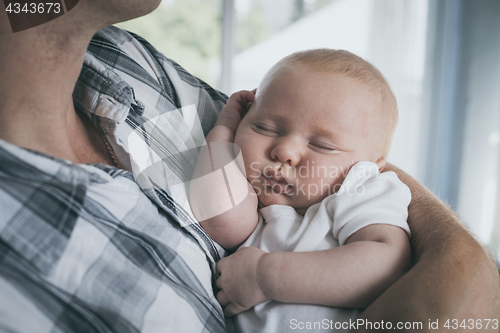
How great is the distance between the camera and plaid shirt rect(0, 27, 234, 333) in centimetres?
49

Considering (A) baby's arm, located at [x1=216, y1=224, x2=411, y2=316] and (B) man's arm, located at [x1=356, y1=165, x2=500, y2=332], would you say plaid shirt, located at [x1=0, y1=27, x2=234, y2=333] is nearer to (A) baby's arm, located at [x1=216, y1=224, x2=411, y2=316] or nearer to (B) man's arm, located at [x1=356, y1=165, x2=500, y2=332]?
(A) baby's arm, located at [x1=216, y1=224, x2=411, y2=316]

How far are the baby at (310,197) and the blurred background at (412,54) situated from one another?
2435 mm

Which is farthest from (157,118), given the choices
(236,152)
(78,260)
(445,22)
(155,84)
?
(445,22)

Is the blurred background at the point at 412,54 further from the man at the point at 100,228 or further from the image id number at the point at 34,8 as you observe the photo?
the image id number at the point at 34,8

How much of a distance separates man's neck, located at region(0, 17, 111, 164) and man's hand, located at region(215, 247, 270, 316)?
0.40 m

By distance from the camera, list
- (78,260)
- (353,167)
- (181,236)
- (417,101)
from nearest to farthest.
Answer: (78,260), (181,236), (353,167), (417,101)

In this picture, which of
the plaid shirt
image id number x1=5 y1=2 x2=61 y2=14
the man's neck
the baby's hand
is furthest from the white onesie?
image id number x1=5 y1=2 x2=61 y2=14

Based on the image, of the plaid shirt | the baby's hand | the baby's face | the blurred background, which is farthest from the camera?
the blurred background

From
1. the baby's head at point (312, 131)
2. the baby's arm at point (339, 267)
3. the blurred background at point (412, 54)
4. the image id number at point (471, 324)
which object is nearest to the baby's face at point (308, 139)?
the baby's head at point (312, 131)

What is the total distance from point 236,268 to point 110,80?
491 mm

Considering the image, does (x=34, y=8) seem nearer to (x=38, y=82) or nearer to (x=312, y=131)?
(x=38, y=82)

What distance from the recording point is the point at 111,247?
57 cm

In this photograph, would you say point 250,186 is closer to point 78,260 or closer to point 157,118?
point 157,118

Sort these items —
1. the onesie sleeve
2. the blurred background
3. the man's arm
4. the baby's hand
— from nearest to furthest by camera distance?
the man's arm
the onesie sleeve
the baby's hand
the blurred background
